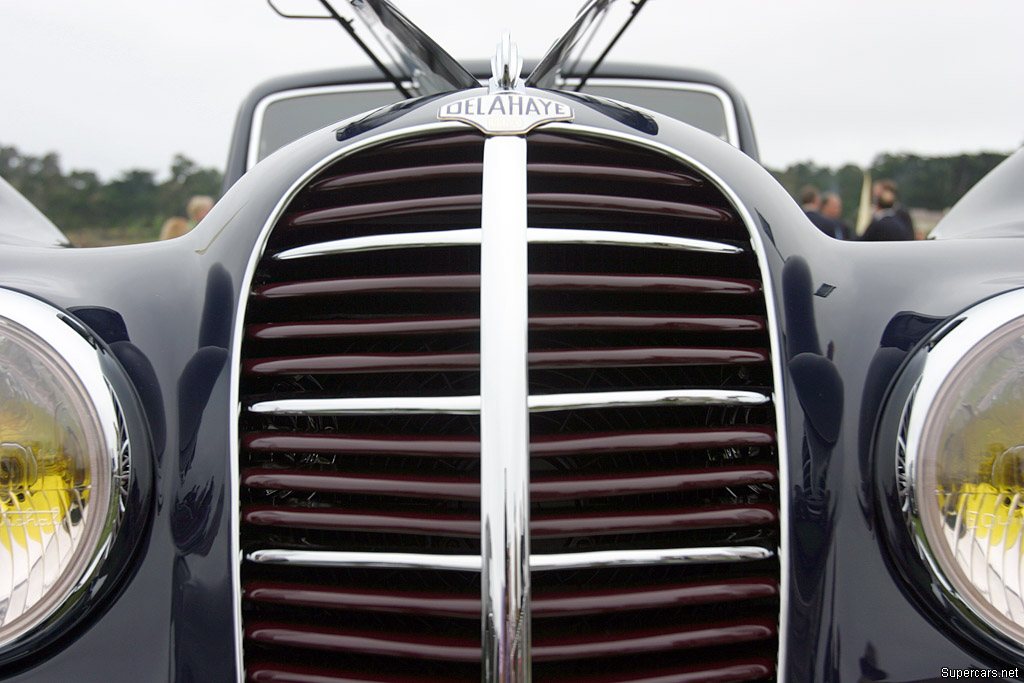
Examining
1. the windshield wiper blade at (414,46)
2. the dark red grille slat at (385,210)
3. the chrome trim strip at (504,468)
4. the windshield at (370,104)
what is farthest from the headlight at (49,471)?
the windshield at (370,104)

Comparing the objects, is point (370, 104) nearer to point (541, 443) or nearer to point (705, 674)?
point (541, 443)

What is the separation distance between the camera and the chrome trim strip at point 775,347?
100cm

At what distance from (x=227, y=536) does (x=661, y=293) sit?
714 millimetres

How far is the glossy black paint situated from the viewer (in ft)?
3.20

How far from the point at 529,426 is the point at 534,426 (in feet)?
0.33

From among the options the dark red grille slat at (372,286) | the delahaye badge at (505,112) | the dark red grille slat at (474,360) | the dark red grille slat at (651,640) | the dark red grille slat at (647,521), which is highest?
the delahaye badge at (505,112)

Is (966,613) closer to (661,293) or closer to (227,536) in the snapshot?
(661,293)

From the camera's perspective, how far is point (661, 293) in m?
1.10

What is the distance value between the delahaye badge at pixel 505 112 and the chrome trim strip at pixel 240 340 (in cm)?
3

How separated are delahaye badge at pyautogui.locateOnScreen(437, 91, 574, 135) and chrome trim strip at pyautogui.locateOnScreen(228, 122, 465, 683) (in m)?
0.03

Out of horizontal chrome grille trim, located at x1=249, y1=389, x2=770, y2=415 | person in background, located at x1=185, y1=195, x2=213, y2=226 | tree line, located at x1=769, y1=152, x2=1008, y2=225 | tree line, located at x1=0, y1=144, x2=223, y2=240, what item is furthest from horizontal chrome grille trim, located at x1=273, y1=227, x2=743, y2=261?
tree line, located at x1=0, y1=144, x2=223, y2=240

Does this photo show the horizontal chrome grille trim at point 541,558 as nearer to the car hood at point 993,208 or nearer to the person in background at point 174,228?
the car hood at point 993,208

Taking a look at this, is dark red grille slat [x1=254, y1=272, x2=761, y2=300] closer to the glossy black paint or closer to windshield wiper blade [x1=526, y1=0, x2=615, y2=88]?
the glossy black paint

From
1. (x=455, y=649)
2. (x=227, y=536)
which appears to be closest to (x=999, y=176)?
(x=455, y=649)
